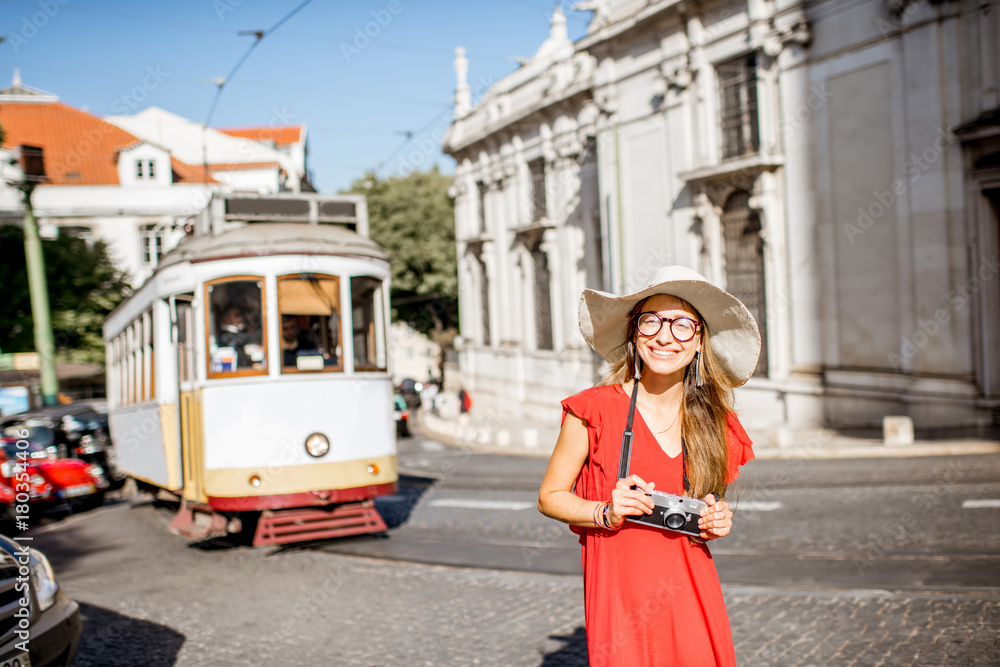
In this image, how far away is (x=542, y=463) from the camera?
20.1 meters

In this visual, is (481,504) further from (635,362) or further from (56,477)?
(635,362)

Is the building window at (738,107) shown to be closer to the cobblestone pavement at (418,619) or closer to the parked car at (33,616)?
the cobblestone pavement at (418,619)

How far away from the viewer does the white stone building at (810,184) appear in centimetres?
1709

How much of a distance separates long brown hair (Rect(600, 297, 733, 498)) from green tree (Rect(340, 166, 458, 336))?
152ft

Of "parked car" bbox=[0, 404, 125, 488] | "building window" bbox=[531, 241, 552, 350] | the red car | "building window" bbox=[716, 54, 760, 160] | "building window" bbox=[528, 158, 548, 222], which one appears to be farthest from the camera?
"building window" bbox=[531, 241, 552, 350]

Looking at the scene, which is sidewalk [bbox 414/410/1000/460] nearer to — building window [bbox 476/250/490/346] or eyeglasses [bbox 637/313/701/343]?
building window [bbox 476/250/490/346]

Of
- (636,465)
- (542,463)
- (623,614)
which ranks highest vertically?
(636,465)

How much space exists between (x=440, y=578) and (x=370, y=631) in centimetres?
167

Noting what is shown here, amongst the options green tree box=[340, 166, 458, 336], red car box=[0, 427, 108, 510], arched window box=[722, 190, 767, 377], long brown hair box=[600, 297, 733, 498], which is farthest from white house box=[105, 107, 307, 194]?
long brown hair box=[600, 297, 733, 498]

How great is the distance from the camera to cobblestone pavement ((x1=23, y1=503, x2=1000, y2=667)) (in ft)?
19.4

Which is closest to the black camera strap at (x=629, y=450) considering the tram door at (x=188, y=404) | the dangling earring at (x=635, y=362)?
the dangling earring at (x=635, y=362)

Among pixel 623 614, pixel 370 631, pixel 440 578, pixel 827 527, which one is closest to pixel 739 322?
pixel 623 614

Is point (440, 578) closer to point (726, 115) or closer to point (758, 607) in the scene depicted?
point (758, 607)

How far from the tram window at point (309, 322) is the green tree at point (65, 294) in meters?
21.9
